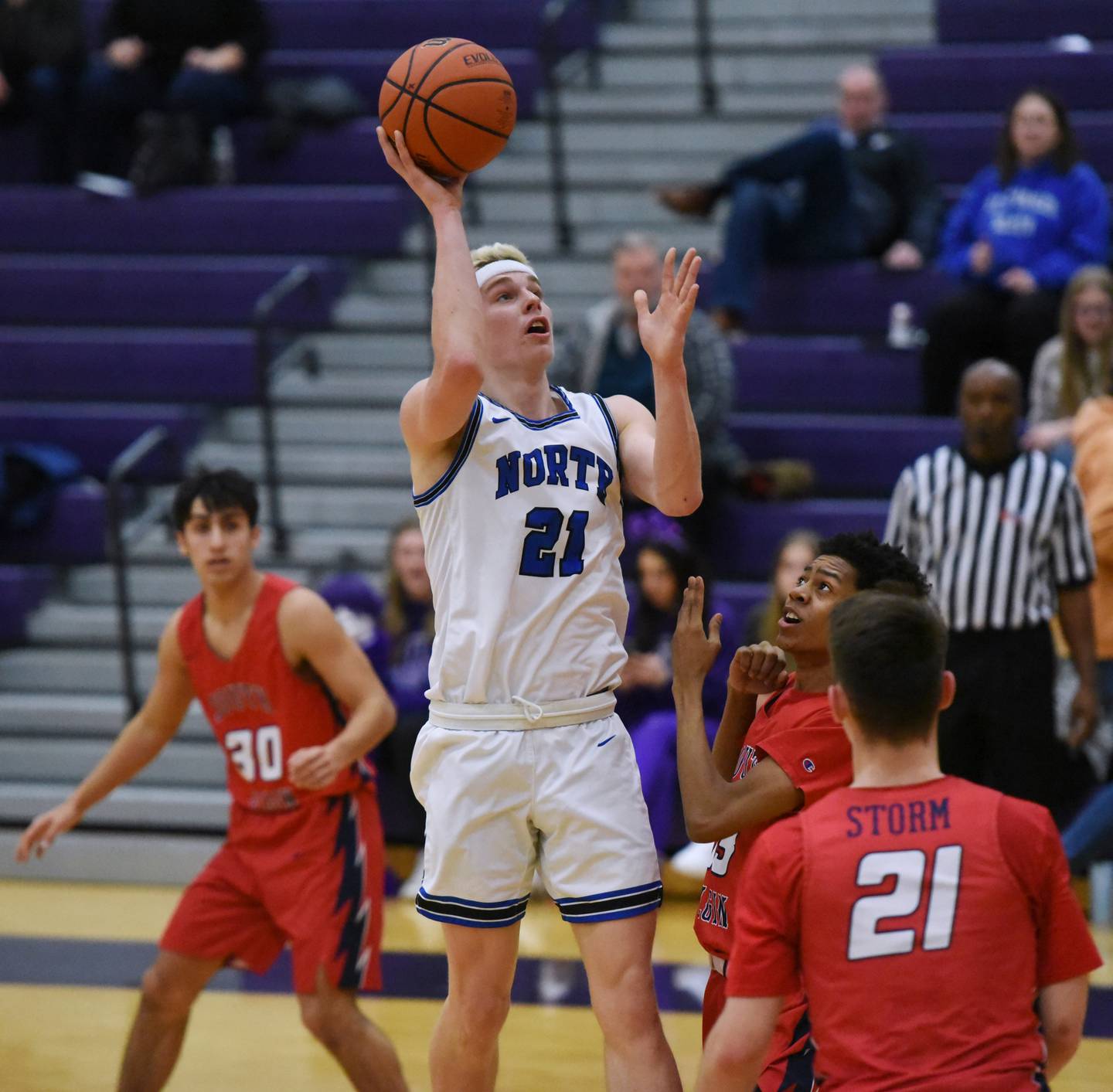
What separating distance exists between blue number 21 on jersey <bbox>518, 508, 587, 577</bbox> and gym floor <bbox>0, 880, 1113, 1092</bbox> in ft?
6.46

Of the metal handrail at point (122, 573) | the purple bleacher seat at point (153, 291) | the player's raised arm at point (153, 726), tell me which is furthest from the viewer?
the purple bleacher seat at point (153, 291)

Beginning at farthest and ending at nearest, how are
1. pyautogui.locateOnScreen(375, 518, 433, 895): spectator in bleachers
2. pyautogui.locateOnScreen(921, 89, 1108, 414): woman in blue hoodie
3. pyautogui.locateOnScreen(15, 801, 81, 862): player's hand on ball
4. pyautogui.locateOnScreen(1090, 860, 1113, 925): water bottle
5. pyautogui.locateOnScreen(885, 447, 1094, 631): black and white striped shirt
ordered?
1. pyautogui.locateOnScreen(921, 89, 1108, 414): woman in blue hoodie
2. pyautogui.locateOnScreen(375, 518, 433, 895): spectator in bleachers
3. pyautogui.locateOnScreen(1090, 860, 1113, 925): water bottle
4. pyautogui.locateOnScreen(885, 447, 1094, 631): black and white striped shirt
5. pyautogui.locateOnScreen(15, 801, 81, 862): player's hand on ball

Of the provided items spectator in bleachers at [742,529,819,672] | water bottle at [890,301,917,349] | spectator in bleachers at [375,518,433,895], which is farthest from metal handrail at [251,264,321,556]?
water bottle at [890,301,917,349]

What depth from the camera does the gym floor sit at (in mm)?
5195

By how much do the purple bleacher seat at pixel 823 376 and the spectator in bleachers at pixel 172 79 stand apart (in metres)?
3.35

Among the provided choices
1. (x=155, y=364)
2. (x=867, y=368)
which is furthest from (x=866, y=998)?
(x=155, y=364)

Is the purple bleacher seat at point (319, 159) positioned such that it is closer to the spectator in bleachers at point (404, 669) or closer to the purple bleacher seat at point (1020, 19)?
the purple bleacher seat at point (1020, 19)

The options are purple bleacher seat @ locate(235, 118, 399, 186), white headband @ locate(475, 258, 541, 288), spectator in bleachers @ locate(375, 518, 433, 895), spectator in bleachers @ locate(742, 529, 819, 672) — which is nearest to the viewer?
white headband @ locate(475, 258, 541, 288)

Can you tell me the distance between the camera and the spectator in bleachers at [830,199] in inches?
344

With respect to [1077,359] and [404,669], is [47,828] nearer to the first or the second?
[404,669]

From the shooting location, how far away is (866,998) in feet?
8.98

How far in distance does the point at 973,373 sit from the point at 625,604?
2.60m

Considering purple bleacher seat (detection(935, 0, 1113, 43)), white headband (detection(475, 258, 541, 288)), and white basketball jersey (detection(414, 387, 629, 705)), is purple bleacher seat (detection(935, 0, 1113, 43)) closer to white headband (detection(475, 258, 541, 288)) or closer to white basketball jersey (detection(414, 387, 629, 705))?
white headband (detection(475, 258, 541, 288))

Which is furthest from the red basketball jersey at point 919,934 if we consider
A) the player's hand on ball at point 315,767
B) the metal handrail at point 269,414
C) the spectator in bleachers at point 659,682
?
the metal handrail at point 269,414
